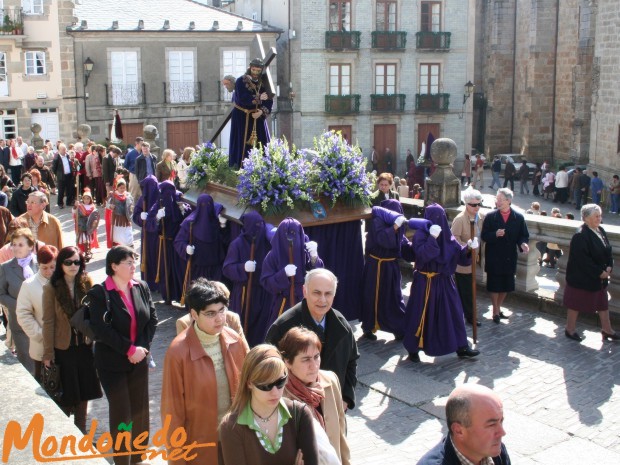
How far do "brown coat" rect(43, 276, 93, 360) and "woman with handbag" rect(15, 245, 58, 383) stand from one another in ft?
0.34

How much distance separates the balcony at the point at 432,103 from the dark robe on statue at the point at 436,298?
2941 centimetres

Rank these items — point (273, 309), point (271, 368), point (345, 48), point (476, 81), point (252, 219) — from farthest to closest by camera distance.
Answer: point (476, 81)
point (345, 48)
point (252, 219)
point (273, 309)
point (271, 368)

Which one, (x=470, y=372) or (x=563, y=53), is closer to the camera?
(x=470, y=372)

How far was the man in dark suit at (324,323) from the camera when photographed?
5.92m

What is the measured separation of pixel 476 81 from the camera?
41.5 metres

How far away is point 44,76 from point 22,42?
1446 millimetres

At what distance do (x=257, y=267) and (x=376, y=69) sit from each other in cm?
2944

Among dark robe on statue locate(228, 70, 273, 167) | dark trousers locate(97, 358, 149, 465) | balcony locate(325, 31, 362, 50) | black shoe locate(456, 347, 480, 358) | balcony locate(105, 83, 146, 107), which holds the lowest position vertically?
black shoe locate(456, 347, 480, 358)

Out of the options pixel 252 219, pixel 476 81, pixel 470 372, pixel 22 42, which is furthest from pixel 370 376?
pixel 476 81

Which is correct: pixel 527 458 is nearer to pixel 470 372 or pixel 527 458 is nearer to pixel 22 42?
pixel 470 372

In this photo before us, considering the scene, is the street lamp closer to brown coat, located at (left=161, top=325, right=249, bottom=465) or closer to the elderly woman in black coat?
the elderly woman in black coat

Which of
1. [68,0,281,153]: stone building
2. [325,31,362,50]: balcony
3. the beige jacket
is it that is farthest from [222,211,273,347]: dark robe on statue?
[325,31,362,50]: balcony

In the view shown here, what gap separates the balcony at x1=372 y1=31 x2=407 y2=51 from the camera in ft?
121

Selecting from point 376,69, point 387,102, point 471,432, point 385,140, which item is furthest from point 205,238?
point 385,140
